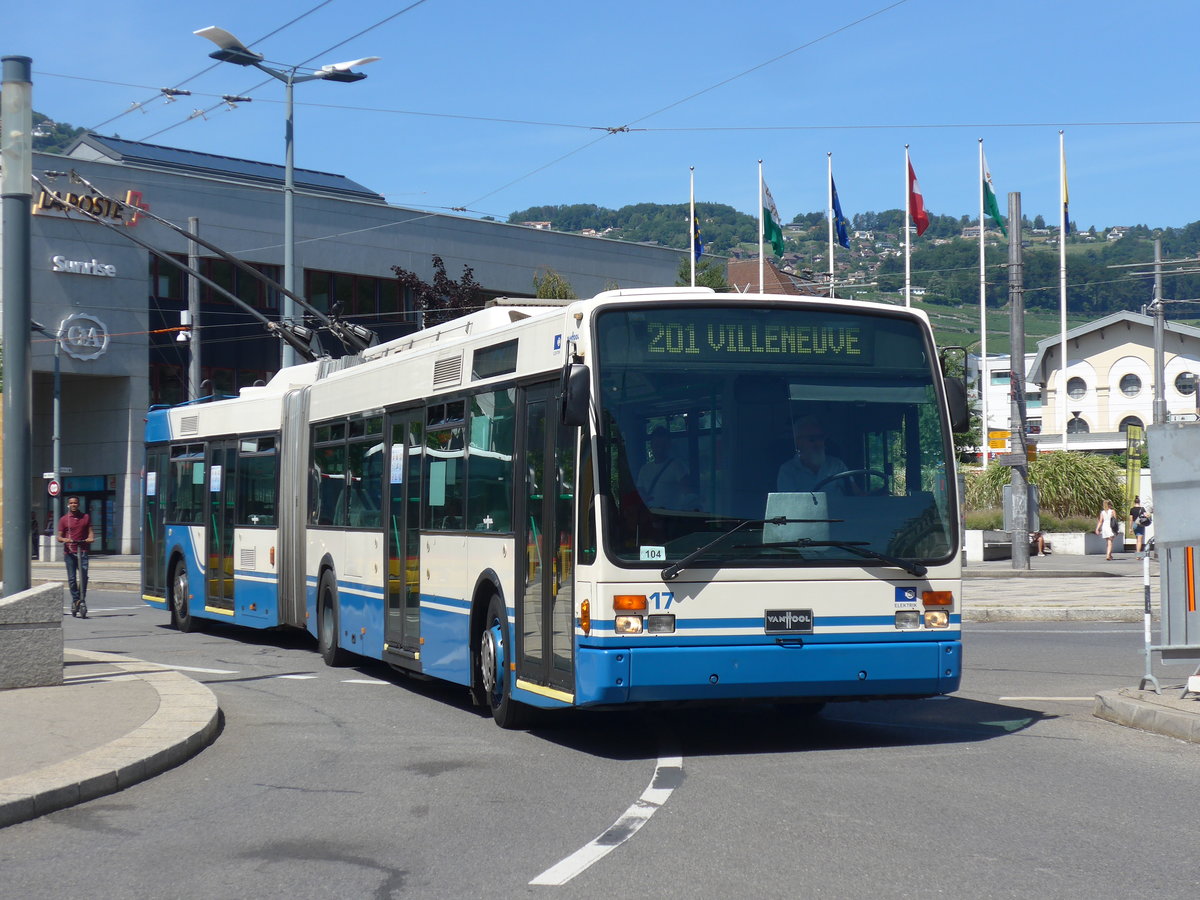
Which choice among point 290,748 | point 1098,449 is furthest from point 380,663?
point 1098,449

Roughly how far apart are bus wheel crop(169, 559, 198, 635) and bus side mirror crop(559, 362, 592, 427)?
43.3 feet

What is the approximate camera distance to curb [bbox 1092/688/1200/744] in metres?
10.1

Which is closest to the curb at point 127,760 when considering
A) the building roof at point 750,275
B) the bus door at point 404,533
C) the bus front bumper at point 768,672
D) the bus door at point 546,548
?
the bus door at point 404,533

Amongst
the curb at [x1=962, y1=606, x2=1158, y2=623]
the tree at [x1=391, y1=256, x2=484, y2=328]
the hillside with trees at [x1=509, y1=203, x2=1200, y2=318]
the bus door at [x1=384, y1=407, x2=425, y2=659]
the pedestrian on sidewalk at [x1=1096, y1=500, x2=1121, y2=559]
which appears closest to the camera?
the bus door at [x1=384, y1=407, x2=425, y2=659]

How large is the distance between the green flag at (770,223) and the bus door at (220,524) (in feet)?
105

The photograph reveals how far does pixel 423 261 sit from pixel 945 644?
46.4 m

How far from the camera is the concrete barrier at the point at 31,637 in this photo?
12.0 meters

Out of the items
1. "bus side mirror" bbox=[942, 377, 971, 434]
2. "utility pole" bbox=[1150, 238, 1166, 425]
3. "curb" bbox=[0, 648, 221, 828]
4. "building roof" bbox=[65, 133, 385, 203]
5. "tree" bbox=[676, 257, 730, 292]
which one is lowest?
"curb" bbox=[0, 648, 221, 828]

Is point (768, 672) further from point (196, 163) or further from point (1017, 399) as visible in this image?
point (196, 163)

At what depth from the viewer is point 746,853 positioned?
22.0 ft

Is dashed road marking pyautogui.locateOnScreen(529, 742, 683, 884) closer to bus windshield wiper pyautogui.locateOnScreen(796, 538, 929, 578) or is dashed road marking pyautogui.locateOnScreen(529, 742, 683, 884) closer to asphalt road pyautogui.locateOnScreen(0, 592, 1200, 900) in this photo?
asphalt road pyautogui.locateOnScreen(0, 592, 1200, 900)

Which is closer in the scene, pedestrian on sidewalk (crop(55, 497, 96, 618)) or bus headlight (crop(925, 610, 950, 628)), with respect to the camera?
bus headlight (crop(925, 610, 950, 628))

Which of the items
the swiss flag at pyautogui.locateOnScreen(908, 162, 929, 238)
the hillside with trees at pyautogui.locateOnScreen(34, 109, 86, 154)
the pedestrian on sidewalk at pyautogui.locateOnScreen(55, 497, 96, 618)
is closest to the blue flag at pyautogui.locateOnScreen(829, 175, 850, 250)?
the swiss flag at pyautogui.locateOnScreen(908, 162, 929, 238)

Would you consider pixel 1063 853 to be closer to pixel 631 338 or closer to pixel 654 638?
pixel 654 638
